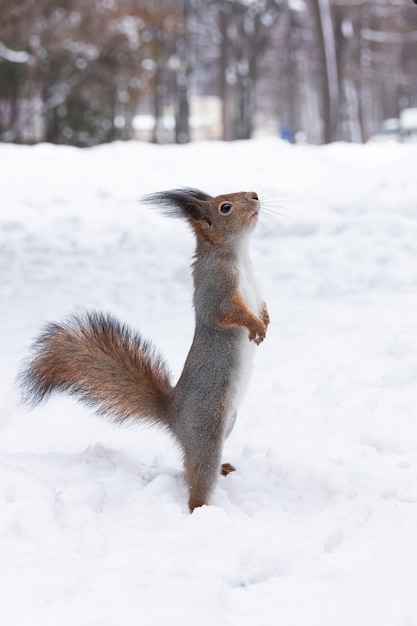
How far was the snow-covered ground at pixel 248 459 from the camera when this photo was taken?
9.24ft

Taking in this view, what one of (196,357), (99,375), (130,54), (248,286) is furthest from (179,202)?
(130,54)

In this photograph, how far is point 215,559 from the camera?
9.91 ft

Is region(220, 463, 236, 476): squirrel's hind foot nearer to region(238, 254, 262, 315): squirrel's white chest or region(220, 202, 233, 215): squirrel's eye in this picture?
region(238, 254, 262, 315): squirrel's white chest

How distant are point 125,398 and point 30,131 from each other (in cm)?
2370

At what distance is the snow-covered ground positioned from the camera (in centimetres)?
282

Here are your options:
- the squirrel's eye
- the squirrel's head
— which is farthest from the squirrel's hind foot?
the squirrel's eye

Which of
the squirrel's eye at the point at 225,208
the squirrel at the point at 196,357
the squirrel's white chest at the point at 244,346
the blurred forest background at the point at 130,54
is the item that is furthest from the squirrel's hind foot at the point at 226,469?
the blurred forest background at the point at 130,54

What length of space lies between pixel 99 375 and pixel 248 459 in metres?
0.88

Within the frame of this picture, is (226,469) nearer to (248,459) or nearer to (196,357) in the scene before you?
(248,459)

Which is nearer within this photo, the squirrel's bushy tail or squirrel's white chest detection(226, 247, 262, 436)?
squirrel's white chest detection(226, 247, 262, 436)

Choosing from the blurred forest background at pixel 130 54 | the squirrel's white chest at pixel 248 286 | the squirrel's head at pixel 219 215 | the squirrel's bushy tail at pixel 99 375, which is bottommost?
the squirrel's bushy tail at pixel 99 375

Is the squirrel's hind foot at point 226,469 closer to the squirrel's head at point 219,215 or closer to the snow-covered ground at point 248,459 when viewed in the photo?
the snow-covered ground at point 248,459

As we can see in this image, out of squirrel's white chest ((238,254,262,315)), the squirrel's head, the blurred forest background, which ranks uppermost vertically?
the blurred forest background

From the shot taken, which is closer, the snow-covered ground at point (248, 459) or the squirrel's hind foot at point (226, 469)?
the snow-covered ground at point (248, 459)
